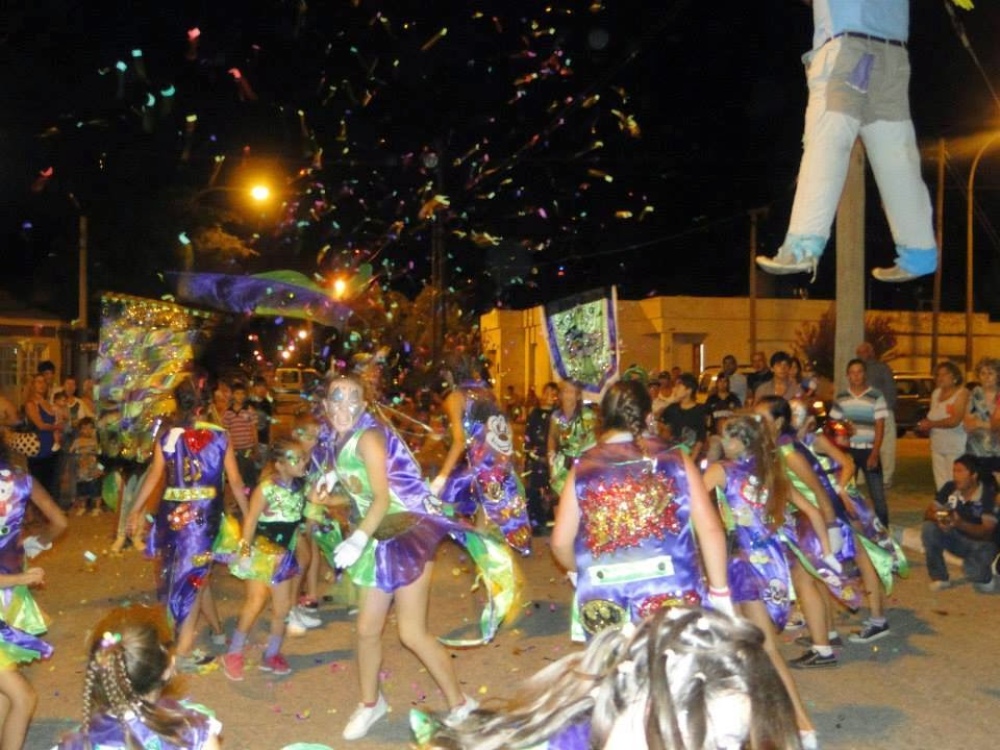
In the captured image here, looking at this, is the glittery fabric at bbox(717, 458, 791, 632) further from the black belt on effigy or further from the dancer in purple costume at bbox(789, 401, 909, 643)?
the black belt on effigy

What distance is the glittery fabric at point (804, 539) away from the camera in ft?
21.4

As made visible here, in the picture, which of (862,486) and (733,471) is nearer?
(733,471)

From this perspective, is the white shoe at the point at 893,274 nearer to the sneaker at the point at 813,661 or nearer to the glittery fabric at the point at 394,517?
the glittery fabric at the point at 394,517

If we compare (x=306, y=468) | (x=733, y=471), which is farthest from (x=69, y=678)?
(x=733, y=471)

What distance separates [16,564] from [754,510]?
373 centimetres

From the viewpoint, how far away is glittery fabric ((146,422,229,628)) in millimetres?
7102

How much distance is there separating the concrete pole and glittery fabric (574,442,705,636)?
7.39 m

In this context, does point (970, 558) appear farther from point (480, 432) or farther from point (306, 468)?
point (306, 468)

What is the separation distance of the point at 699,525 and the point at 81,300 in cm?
1955

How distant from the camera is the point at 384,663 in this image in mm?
7395

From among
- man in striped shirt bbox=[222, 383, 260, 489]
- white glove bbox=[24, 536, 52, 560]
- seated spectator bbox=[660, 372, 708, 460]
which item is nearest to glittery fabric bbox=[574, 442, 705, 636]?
white glove bbox=[24, 536, 52, 560]

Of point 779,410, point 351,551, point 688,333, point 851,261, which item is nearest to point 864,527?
point 779,410

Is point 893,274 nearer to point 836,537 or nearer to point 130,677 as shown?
point 836,537

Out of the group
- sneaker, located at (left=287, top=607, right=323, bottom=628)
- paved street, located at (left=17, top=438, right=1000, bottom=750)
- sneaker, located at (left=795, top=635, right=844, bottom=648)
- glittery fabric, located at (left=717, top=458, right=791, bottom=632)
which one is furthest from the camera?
sneaker, located at (left=287, top=607, right=323, bottom=628)
